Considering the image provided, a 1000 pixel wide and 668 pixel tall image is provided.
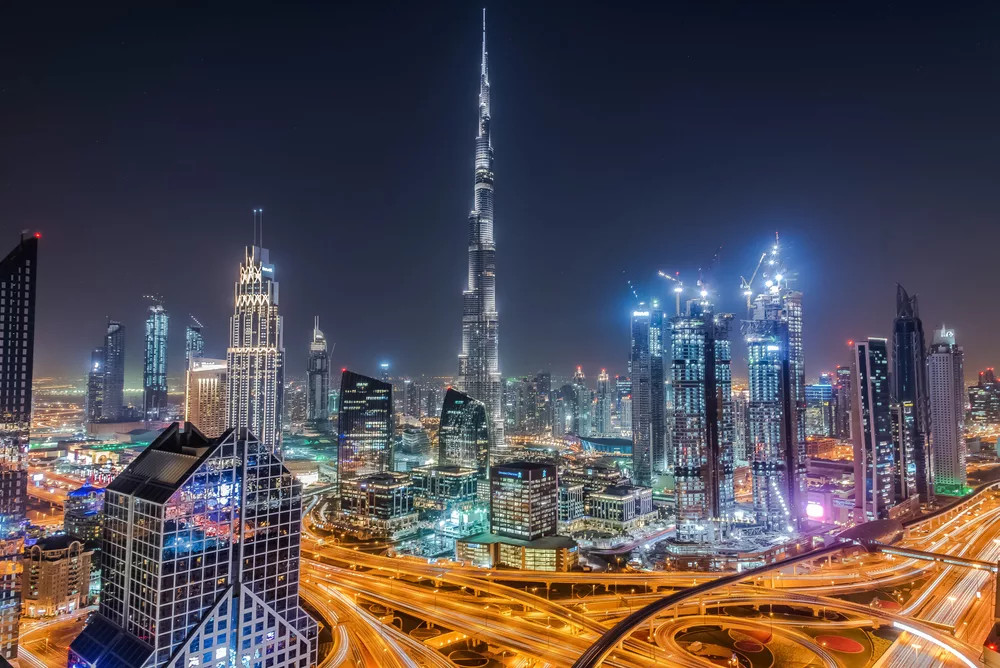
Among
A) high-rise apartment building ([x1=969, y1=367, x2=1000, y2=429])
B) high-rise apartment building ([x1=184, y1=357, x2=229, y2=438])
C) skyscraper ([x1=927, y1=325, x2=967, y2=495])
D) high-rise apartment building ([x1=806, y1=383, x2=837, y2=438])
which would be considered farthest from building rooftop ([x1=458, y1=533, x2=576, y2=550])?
high-rise apartment building ([x1=969, y1=367, x2=1000, y2=429])

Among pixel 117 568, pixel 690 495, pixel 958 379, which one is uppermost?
pixel 958 379

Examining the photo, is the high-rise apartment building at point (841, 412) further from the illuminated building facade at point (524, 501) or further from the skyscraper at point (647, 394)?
the illuminated building facade at point (524, 501)

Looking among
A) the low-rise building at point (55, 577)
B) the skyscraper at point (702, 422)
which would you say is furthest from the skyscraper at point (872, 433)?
the low-rise building at point (55, 577)

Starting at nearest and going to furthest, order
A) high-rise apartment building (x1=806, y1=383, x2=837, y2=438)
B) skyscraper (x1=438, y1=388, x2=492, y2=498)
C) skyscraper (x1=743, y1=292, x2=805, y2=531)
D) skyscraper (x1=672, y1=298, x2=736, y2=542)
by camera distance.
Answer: skyscraper (x1=672, y1=298, x2=736, y2=542) < skyscraper (x1=743, y1=292, x2=805, y2=531) < skyscraper (x1=438, y1=388, x2=492, y2=498) < high-rise apartment building (x1=806, y1=383, x2=837, y2=438)

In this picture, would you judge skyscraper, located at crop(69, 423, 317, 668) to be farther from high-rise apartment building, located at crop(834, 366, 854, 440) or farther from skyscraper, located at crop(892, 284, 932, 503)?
high-rise apartment building, located at crop(834, 366, 854, 440)

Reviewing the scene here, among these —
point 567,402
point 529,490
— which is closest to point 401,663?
point 529,490

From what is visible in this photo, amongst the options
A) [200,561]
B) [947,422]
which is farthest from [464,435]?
[200,561]

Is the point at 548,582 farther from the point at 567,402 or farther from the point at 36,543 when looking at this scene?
the point at 567,402
